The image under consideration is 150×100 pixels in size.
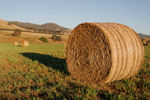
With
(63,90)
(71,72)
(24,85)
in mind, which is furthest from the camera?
(71,72)

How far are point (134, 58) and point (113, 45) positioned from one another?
112 centimetres

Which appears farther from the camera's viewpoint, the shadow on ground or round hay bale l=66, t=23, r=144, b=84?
the shadow on ground

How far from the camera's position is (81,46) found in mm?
6613

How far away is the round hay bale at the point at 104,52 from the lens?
542cm

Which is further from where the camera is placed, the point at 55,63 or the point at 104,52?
the point at 55,63

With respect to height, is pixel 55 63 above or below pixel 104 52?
below

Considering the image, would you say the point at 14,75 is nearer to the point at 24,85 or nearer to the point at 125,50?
the point at 24,85

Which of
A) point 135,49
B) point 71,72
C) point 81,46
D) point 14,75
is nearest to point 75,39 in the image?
point 81,46

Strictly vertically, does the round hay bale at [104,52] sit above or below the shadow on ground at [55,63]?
above

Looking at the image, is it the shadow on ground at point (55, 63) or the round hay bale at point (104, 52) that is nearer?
the round hay bale at point (104, 52)

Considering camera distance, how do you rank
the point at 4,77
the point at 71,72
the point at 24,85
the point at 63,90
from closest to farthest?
the point at 63,90, the point at 24,85, the point at 4,77, the point at 71,72

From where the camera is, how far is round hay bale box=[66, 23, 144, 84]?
5422 millimetres

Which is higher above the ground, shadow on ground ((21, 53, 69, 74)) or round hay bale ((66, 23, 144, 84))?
round hay bale ((66, 23, 144, 84))

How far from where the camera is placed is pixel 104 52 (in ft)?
18.5
